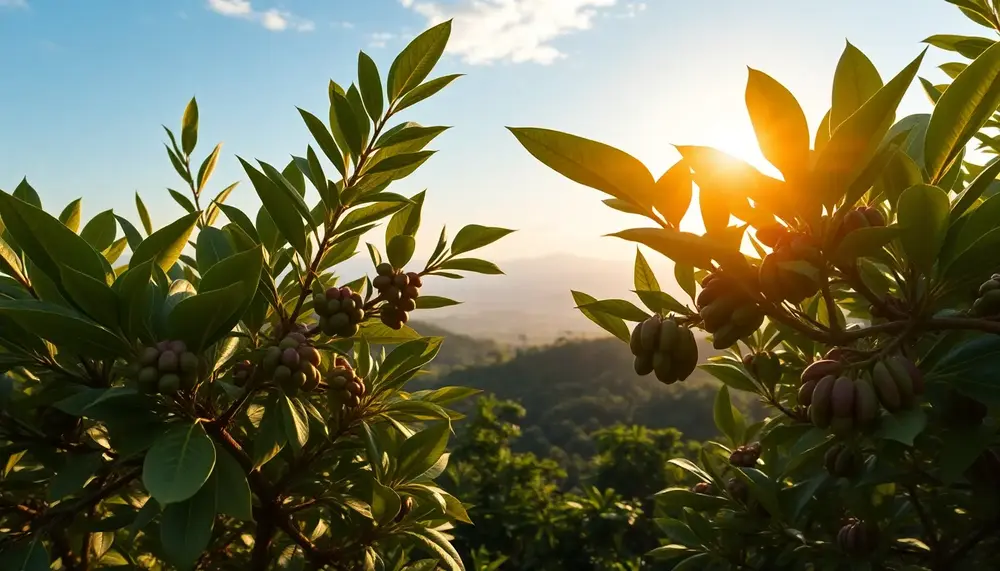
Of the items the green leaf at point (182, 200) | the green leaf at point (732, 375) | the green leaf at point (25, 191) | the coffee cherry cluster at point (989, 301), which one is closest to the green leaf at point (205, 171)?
the green leaf at point (182, 200)

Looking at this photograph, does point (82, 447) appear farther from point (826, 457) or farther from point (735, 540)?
point (735, 540)

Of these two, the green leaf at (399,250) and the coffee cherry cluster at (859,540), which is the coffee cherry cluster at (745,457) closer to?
the coffee cherry cluster at (859,540)

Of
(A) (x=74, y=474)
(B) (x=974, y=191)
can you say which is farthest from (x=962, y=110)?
(A) (x=74, y=474)

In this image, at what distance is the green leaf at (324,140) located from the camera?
1.21 metres

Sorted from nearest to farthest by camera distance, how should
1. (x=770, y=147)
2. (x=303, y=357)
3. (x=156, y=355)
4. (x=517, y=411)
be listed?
(x=770, y=147) < (x=156, y=355) < (x=303, y=357) < (x=517, y=411)

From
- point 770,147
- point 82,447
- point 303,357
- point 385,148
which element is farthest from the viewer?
point 385,148

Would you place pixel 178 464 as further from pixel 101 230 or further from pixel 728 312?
pixel 101 230

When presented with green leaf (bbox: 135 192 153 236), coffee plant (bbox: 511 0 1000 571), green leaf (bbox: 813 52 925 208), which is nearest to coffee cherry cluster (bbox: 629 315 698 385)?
coffee plant (bbox: 511 0 1000 571)

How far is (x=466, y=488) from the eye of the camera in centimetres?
402

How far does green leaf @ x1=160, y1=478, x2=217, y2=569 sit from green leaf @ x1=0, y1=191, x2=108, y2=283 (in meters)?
0.34

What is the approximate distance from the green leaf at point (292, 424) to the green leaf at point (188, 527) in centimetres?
14

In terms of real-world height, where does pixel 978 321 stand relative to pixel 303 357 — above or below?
above

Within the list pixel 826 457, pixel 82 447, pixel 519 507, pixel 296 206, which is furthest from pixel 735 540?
pixel 519 507

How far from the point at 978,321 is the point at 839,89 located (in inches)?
13.6
